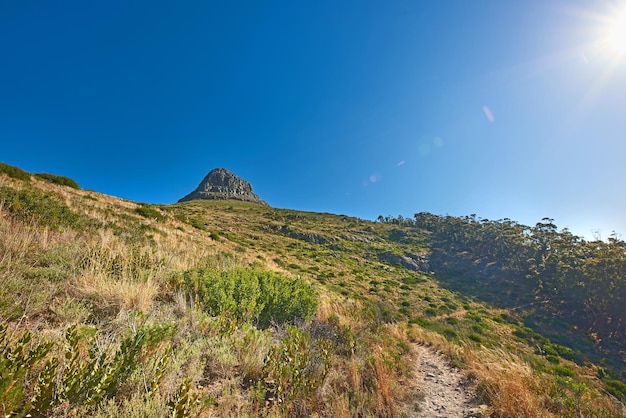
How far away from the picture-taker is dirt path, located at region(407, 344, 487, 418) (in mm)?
4262

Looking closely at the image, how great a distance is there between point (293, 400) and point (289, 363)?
1.50ft

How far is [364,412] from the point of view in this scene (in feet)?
11.0

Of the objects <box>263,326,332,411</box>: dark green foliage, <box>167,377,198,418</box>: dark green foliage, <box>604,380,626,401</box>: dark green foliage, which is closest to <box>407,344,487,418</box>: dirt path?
<box>263,326,332,411</box>: dark green foliage

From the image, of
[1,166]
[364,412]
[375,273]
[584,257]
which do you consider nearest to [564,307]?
[584,257]

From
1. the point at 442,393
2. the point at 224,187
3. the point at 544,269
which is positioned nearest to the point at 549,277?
the point at 544,269

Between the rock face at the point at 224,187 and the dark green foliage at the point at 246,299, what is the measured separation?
334ft

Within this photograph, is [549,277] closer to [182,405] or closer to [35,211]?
[182,405]

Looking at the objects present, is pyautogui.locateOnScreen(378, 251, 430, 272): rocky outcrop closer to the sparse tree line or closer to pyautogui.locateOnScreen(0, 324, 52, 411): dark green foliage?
the sparse tree line

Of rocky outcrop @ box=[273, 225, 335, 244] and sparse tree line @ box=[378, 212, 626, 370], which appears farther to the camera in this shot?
rocky outcrop @ box=[273, 225, 335, 244]

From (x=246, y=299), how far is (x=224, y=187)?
4691 inches

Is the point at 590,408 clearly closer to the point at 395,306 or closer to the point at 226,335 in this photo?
the point at 226,335

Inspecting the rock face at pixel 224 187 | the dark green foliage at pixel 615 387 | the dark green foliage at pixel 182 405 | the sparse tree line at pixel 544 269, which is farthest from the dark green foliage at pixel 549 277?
the rock face at pixel 224 187

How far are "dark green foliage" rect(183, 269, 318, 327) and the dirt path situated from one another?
2956mm

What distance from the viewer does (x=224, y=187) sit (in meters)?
117
